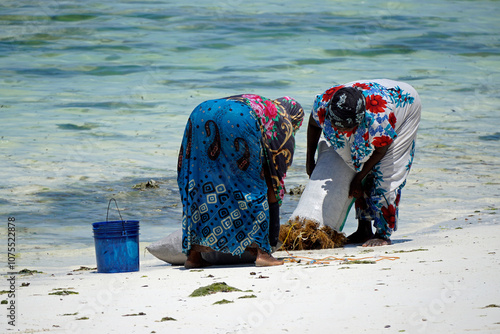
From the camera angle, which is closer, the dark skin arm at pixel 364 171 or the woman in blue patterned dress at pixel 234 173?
the woman in blue patterned dress at pixel 234 173

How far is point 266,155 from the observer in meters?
5.12

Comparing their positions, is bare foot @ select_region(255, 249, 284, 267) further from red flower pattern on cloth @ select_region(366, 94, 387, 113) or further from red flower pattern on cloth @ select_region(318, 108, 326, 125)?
red flower pattern on cloth @ select_region(366, 94, 387, 113)

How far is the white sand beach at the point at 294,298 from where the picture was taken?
344 cm

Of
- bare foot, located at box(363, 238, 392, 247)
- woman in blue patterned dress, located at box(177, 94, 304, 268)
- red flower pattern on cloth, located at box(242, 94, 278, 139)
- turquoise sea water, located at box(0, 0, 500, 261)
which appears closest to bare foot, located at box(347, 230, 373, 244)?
bare foot, located at box(363, 238, 392, 247)

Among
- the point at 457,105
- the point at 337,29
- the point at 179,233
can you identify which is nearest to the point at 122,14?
the point at 337,29

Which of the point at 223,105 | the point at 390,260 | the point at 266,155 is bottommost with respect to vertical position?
the point at 390,260

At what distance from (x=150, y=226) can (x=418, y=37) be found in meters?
20.0

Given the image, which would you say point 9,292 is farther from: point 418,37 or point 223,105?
point 418,37

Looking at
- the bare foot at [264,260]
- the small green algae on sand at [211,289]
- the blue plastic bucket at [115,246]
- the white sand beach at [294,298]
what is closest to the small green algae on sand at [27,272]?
the white sand beach at [294,298]

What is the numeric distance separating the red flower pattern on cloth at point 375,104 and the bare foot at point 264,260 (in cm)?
156

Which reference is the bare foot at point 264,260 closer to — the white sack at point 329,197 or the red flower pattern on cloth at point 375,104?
the white sack at point 329,197

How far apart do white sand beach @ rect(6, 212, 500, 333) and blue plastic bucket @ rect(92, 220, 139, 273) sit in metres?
0.14

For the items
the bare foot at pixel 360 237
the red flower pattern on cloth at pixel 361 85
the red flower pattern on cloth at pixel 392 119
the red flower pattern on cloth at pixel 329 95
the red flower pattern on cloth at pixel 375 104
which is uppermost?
the red flower pattern on cloth at pixel 361 85

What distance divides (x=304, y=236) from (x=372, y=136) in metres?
1.00
